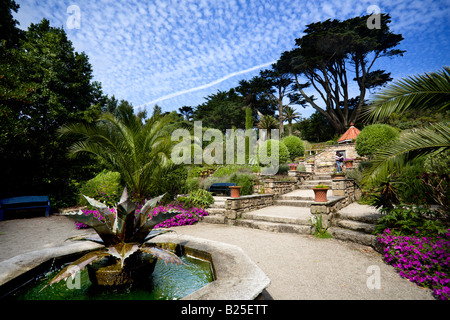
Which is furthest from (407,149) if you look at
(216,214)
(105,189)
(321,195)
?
(105,189)

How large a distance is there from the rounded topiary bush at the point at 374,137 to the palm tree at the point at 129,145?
467 inches

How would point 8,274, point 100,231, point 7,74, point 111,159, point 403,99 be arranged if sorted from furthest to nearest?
point 111,159
point 7,74
point 403,99
point 100,231
point 8,274

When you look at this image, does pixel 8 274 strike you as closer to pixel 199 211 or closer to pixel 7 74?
pixel 199 211

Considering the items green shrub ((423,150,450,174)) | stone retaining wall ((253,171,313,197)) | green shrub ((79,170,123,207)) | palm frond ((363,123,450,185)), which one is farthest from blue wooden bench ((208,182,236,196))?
green shrub ((423,150,450,174))

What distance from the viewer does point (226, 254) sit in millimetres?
2367

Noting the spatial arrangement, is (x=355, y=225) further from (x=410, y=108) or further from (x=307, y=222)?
(x=410, y=108)

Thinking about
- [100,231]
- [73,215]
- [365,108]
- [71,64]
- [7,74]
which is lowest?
[100,231]

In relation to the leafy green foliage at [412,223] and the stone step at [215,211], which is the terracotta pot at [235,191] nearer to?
the stone step at [215,211]

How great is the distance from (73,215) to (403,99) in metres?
5.02

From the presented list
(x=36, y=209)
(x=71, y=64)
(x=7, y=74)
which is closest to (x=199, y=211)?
(x=36, y=209)

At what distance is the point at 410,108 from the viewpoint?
365 centimetres

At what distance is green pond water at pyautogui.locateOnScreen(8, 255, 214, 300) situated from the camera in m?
1.93

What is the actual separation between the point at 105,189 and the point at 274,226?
19.6 feet

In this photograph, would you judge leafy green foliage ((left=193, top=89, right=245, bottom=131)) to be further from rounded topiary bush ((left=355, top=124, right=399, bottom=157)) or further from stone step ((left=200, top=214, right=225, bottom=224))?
stone step ((left=200, top=214, right=225, bottom=224))
